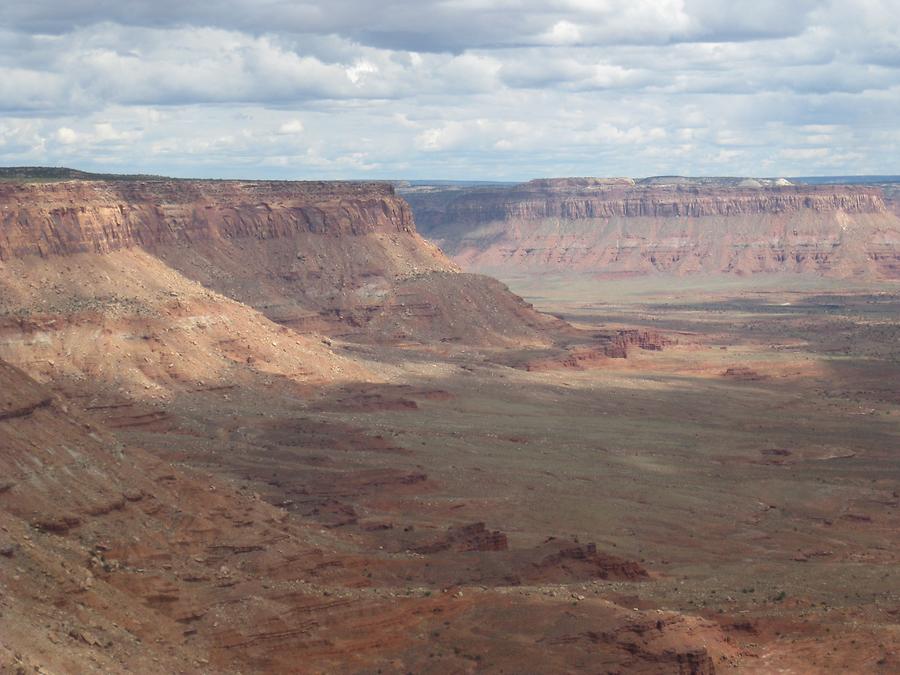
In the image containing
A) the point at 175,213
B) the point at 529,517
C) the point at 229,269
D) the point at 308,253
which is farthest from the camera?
the point at 308,253

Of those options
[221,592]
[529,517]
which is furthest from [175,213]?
[221,592]

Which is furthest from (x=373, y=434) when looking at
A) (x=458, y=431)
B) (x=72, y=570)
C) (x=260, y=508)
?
(x=72, y=570)

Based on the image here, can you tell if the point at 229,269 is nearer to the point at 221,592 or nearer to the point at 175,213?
the point at 175,213

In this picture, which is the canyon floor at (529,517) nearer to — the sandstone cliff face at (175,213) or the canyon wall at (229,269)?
the canyon wall at (229,269)

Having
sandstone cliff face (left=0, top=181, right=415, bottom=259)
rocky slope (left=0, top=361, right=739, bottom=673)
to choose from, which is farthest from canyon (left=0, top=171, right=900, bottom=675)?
sandstone cliff face (left=0, top=181, right=415, bottom=259)

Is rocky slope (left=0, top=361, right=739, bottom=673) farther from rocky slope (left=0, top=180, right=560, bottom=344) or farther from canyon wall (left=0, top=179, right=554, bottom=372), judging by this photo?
rocky slope (left=0, top=180, right=560, bottom=344)

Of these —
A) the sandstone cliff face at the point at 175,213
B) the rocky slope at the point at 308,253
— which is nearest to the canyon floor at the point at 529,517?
the rocky slope at the point at 308,253

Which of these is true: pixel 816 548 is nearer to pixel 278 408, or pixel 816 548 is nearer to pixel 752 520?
pixel 752 520
